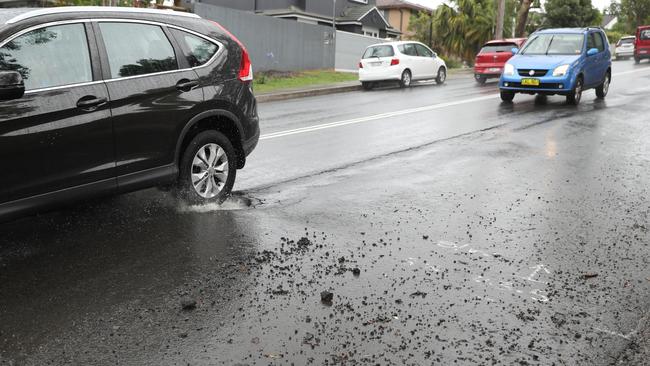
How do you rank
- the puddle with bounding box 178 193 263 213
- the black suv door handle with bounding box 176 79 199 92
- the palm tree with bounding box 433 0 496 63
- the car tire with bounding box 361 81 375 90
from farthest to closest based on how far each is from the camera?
the palm tree with bounding box 433 0 496 63 < the car tire with bounding box 361 81 375 90 < the puddle with bounding box 178 193 263 213 < the black suv door handle with bounding box 176 79 199 92

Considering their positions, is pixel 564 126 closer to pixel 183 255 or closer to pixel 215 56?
pixel 215 56

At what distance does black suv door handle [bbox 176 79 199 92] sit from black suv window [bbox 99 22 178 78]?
0.51 feet

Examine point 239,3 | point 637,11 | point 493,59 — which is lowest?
point 493,59

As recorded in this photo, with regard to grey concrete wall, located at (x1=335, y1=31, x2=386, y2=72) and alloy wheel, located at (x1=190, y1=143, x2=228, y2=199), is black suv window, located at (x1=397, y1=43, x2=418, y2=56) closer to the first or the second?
grey concrete wall, located at (x1=335, y1=31, x2=386, y2=72)

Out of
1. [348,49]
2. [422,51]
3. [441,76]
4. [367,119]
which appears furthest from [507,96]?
[348,49]

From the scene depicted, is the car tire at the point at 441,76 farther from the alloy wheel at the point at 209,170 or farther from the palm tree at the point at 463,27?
the alloy wheel at the point at 209,170

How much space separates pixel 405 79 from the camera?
23688mm

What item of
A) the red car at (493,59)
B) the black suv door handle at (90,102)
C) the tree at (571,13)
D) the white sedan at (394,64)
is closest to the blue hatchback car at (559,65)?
the white sedan at (394,64)

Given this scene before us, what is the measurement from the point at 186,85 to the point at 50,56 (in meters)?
1.29

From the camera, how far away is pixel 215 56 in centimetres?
645

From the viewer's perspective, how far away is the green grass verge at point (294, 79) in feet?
73.4

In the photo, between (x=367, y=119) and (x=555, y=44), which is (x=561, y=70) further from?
(x=367, y=119)

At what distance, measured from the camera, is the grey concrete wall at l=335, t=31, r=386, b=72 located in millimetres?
31156

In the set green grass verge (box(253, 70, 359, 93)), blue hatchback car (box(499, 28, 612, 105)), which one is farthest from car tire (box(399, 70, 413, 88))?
blue hatchback car (box(499, 28, 612, 105))
